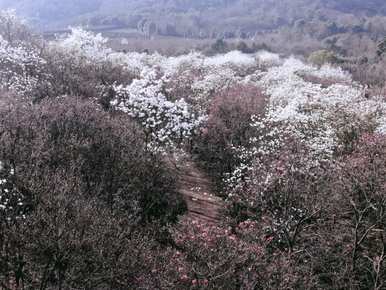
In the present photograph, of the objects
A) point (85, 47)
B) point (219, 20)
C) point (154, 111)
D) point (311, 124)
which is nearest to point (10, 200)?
point (154, 111)

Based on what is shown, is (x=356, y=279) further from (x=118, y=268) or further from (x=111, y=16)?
(x=111, y=16)

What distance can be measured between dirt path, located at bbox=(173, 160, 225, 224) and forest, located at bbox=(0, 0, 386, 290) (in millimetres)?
103

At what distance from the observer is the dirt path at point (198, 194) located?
76.4 feet

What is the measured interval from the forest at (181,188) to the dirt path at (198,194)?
0.34 ft

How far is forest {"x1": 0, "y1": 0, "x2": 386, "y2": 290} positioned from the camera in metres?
12.6


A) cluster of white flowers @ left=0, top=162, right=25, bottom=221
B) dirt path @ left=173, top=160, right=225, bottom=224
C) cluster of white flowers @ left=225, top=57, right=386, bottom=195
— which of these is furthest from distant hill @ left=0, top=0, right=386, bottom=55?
cluster of white flowers @ left=0, top=162, right=25, bottom=221

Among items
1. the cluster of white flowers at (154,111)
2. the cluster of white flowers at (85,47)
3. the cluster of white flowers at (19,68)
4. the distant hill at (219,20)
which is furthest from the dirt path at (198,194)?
Answer: the distant hill at (219,20)

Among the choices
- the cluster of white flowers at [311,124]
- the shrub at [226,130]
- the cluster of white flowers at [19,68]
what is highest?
the cluster of white flowers at [19,68]

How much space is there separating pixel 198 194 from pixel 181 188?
112 cm

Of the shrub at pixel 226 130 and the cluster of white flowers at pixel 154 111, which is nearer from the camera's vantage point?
the cluster of white flowers at pixel 154 111

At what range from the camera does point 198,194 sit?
26.1 m

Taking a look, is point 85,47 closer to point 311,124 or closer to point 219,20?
point 311,124

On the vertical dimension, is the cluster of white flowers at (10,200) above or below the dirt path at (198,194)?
above

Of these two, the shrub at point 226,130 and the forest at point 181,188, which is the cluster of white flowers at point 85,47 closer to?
the forest at point 181,188
